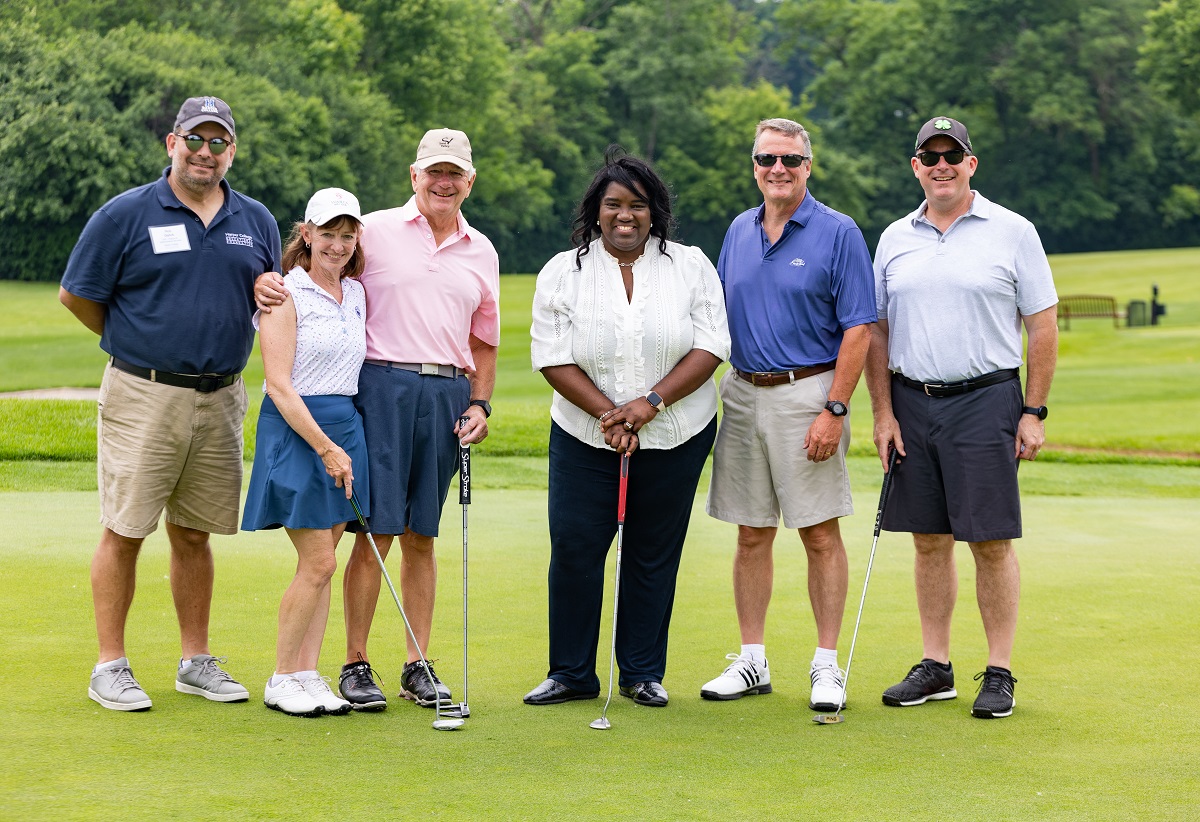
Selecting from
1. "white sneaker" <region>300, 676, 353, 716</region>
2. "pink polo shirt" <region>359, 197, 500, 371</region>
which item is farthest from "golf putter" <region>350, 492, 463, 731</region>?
"pink polo shirt" <region>359, 197, 500, 371</region>

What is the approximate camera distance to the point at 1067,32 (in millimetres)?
57594

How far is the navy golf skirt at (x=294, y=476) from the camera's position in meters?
4.36

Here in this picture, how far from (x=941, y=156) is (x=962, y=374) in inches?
29.7

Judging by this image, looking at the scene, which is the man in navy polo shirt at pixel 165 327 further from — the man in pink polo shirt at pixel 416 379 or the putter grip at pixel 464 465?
the putter grip at pixel 464 465

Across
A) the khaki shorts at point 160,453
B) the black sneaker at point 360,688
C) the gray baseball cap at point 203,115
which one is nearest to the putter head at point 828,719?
the black sneaker at point 360,688

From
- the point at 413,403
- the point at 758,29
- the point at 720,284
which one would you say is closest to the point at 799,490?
the point at 720,284

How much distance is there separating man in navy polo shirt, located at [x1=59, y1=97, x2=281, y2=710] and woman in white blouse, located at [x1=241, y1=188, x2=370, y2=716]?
0.64ft

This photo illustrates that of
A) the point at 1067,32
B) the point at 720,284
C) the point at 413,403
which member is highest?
the point at 1067,32

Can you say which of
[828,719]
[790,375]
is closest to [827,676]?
[828,719]

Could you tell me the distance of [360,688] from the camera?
4477 millimetres

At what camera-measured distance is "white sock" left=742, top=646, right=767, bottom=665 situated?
4.81m

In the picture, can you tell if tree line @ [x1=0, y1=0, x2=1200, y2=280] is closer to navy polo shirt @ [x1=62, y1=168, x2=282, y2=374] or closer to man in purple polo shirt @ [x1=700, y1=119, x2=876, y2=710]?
navy polo shirt @ [x1=62, y1=168, x2=282, y2=374]

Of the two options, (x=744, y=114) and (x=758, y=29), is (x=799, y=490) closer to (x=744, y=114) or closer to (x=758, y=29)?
(x=744, y=114)

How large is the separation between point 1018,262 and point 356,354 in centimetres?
225
